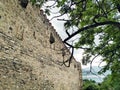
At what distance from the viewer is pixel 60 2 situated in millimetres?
8922

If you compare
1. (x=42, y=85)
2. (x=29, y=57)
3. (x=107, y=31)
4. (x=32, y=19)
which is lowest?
(x=42, y=85)

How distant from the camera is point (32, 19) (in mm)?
13469

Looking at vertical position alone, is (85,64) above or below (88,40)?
below

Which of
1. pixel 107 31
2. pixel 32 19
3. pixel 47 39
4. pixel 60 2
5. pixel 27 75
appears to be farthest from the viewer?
pixel 47 39

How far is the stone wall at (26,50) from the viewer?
35.2ft

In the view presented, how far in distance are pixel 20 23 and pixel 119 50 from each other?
3.97m

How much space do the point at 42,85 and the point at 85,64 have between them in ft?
15.2

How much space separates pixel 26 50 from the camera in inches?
494

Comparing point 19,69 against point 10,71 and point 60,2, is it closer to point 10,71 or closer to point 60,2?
point 10,71

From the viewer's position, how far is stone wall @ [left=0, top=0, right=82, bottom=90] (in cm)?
1073

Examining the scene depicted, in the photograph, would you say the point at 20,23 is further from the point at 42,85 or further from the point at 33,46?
the point at 42,85

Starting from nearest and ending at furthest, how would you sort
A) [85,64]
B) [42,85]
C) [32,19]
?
[85,64], [32,19], [42,85]

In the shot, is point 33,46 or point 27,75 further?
point 33,46

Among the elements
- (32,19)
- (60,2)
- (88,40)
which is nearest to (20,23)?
(32,19)
